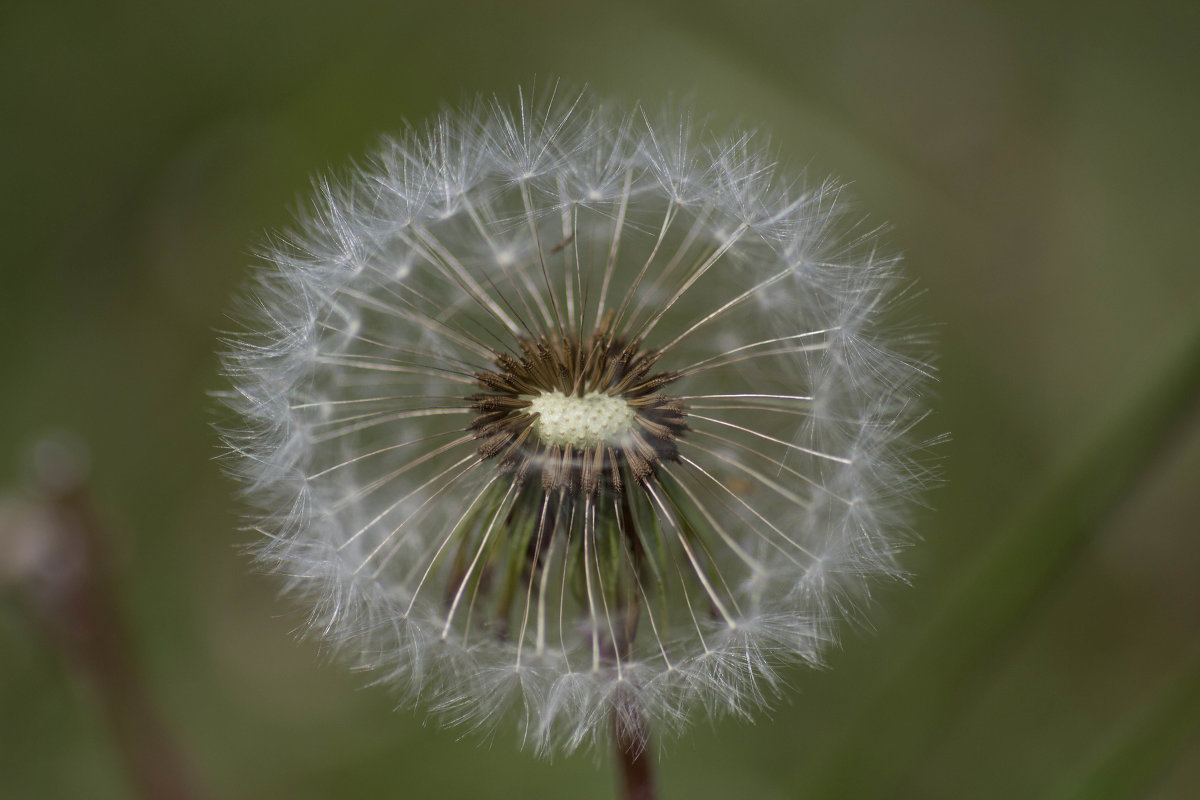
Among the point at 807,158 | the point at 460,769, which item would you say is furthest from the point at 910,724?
the point at 807,158

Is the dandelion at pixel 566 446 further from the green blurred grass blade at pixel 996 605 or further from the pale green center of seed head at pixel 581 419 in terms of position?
the green blurred grass blade at pixel 996 605

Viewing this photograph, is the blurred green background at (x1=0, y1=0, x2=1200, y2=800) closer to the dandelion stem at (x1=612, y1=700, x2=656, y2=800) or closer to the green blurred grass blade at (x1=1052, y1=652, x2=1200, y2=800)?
the green blurred grass blade at (x1=1052, y1=652, x2=1200, y2=800)

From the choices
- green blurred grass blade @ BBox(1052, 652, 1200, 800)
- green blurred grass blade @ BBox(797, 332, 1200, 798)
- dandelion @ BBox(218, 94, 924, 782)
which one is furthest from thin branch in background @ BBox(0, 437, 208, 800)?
green blurred grass blade @ BBox(1052, 652, 1200, 800)

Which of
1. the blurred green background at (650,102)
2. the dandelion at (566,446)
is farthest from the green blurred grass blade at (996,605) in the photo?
the blurred green background at (650,102)

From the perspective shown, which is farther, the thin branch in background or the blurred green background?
the blurred green background

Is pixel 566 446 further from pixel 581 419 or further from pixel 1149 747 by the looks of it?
pixel 1149 747

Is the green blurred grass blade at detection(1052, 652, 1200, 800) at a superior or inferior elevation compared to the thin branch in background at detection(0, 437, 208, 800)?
inferior

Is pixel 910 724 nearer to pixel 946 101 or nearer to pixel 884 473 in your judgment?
pixel 884 473
